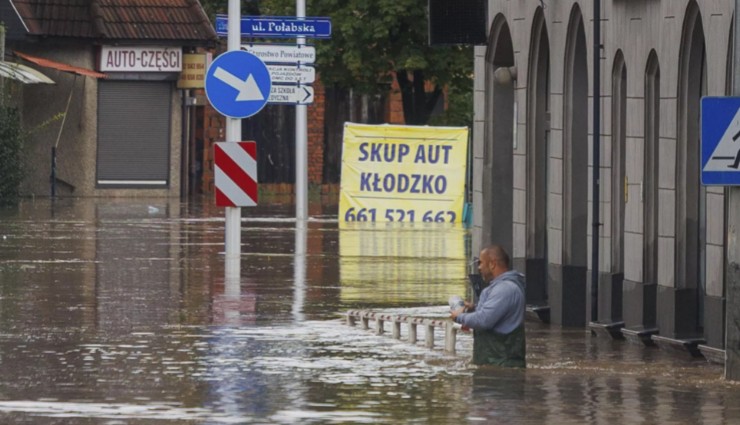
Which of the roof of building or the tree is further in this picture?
the tree

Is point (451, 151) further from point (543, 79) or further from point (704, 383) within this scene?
point (704, 383)

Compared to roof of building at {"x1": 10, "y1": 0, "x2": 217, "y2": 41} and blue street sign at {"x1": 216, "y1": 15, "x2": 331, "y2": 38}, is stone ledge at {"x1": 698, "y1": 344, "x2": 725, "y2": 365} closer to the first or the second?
blue street sign at {"x1": 216, "y1": 15, "x2": 331, "y2": 38}

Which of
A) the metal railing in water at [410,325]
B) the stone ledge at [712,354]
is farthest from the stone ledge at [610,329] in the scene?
the stone ledge at [712,354]

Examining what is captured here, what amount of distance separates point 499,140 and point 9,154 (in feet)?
69.0

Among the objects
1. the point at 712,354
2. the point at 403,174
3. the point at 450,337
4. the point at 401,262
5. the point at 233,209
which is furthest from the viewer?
the point at 403,174

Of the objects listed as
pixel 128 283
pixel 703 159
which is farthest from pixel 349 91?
pixel 703 159

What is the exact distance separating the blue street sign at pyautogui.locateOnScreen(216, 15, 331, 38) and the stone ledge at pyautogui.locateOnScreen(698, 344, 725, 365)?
59.0 feet

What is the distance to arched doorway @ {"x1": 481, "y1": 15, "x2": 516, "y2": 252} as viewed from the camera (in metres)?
23.4

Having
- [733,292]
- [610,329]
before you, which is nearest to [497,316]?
[733,292]

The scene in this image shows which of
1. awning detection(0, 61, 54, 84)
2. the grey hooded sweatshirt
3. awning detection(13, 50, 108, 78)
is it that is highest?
awning detection(13, 50, 108, 78)

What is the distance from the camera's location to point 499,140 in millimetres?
23438

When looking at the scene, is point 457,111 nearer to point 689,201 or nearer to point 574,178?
point 574,178

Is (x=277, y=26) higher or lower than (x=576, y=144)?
higher

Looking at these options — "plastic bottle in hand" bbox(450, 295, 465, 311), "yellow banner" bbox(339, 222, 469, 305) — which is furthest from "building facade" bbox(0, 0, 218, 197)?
"plastic bottle in hand" bbox(450, 295, 465, 311)
